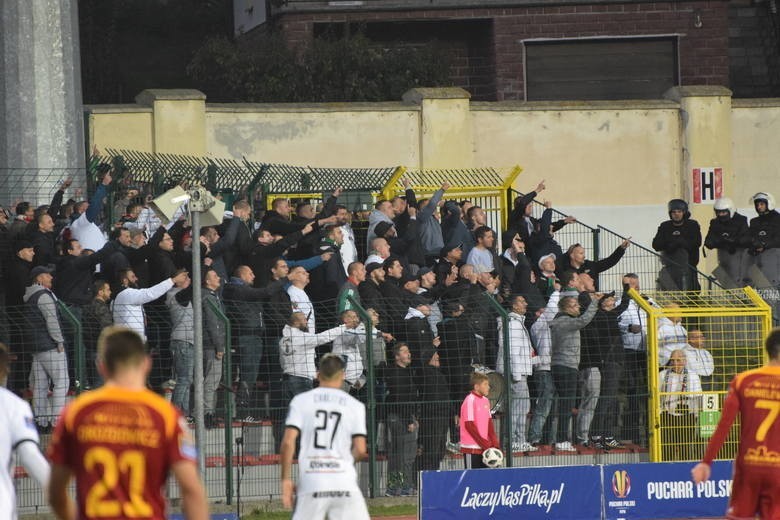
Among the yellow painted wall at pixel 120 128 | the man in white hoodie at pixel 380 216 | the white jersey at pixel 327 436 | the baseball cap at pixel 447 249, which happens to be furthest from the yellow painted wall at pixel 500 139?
the white jersey at pixel 327 436

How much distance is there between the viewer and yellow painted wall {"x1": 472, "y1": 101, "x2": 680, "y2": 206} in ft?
92.8

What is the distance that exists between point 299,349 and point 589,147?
1262 centimetres

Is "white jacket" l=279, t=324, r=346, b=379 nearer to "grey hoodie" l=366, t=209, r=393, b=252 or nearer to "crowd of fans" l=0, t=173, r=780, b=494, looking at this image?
"crowd of fans" l=0, t=173, r=780, b=494

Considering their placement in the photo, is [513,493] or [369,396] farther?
[369,396]

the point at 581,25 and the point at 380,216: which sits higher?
the point at 581,25

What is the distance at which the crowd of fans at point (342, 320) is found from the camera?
17.1 meters

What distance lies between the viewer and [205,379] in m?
17.3

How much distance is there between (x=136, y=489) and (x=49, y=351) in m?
8.92

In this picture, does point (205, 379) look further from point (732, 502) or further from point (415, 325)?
point (732, 502)

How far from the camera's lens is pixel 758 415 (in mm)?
11078

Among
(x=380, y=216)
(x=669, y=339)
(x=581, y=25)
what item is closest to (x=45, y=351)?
(x=380, y=216)

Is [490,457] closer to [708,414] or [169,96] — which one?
[708,414]

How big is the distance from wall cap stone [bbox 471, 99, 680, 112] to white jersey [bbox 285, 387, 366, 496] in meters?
17.3

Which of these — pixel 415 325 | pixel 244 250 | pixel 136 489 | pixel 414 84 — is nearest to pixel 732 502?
pixel 136 489
